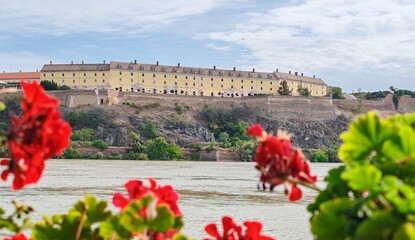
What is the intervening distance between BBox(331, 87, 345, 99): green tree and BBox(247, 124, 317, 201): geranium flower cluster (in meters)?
95.2

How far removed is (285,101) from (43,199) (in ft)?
190

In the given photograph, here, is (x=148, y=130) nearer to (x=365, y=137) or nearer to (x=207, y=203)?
(x=207, y=203)

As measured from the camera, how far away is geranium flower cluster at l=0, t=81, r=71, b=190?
1.00 m

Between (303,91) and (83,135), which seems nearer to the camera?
(83,135)

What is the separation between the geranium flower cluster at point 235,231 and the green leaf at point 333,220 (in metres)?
0.38

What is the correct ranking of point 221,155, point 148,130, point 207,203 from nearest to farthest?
point 207,203
point 221,155
point 148,130

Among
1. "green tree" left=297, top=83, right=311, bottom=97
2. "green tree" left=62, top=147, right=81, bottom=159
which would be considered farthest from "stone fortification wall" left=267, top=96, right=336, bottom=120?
"green tree" left=62, top=147, right=81, bottom=159

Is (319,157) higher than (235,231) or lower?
lower

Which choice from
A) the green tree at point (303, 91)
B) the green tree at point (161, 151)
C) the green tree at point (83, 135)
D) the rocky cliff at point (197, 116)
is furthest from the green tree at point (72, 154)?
the green tree at point (303, 91)

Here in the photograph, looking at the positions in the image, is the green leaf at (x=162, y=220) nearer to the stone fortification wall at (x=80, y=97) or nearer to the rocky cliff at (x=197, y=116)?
the rocky cliff at (x=197, y=116)

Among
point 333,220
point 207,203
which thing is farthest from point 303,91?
point 333,220

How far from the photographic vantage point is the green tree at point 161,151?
61750 millimetres

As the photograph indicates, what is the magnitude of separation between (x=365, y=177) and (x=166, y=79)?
9128cm

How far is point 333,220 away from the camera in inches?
34.9
